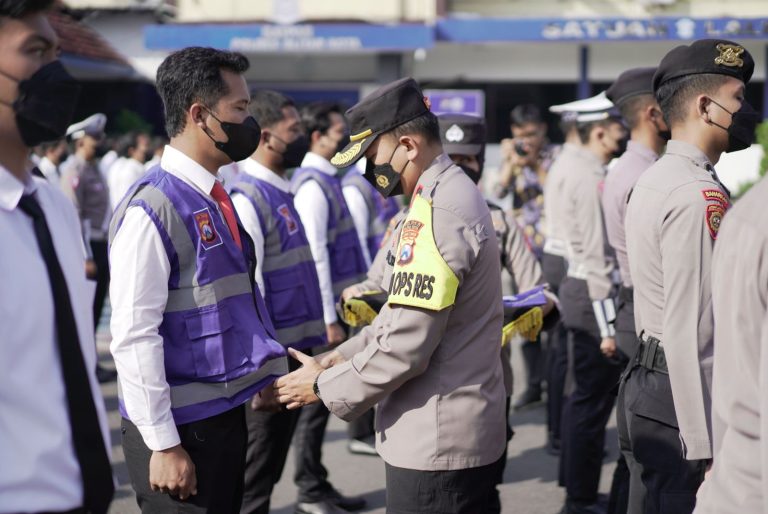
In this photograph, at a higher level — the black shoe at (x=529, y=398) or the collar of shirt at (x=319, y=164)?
the collar of shirt at (x=319, y=164)

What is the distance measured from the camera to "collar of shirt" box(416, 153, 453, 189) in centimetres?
317

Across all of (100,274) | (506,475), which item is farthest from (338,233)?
(100,274)

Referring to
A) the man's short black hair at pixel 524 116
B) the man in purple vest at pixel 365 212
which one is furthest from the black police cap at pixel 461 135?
the man's short black hair at pixel 524 116

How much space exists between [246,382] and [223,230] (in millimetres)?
523

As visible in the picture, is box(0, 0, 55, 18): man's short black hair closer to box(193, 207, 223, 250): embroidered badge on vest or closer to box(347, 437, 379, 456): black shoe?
box(193, 207, 223, 250): embroidered badge on vest

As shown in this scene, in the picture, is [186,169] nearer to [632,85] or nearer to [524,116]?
[632,85]

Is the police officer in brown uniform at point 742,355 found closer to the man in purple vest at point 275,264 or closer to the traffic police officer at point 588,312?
the man in purple vest at point 275,264

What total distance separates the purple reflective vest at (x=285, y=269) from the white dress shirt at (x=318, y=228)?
1046 millimetres

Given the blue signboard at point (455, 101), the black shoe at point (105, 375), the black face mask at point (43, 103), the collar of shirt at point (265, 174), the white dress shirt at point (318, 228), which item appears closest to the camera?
the black face mask at point (43, 103)

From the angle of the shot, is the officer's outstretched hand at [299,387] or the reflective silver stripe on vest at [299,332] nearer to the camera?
the officer's outstretched hand at [299,387]

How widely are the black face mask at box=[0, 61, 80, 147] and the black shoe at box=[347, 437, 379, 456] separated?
475 cm

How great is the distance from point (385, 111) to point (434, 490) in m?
1.26

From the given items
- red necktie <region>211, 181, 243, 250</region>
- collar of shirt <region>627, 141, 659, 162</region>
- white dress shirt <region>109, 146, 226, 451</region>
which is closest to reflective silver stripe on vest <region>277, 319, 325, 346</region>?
red necktie <region>211, 181, 243, 250</region>

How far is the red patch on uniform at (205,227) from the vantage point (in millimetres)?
3148
